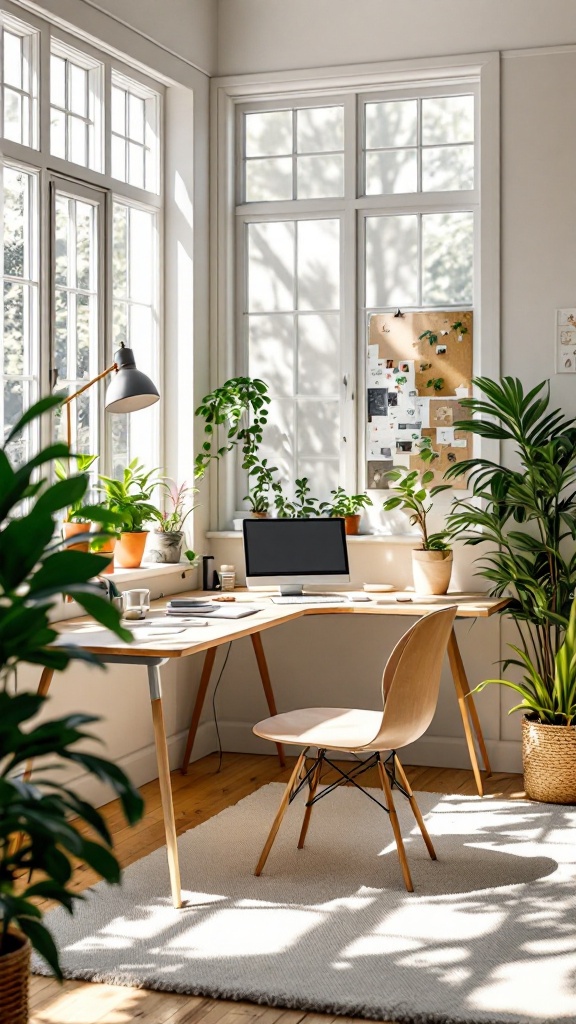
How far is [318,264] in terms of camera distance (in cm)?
568

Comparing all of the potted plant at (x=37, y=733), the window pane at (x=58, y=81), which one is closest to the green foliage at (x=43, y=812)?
the potted plant at (x=37, y=733)

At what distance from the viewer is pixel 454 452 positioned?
5.44m

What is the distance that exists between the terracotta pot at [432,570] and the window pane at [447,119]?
1.88 meters

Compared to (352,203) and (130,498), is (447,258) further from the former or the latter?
(130,498)

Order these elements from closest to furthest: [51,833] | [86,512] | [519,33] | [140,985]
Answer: [51,833], [86,512], [140,985], [519,33]

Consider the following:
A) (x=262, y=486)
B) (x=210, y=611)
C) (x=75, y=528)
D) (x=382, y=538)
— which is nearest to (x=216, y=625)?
(x=210, y=611)

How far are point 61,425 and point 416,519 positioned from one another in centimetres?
158

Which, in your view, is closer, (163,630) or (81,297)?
(163,630)

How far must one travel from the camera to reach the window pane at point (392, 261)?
552 cm

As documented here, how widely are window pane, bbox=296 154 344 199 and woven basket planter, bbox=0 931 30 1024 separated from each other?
4268 millimetres

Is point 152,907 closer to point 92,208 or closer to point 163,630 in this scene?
point 163,630

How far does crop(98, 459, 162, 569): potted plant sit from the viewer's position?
4844mm

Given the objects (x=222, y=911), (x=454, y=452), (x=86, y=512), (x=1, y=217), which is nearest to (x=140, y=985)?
(x=222, y=911)

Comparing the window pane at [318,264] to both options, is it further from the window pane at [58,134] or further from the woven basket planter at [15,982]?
the woven basket planter at [15,982]
